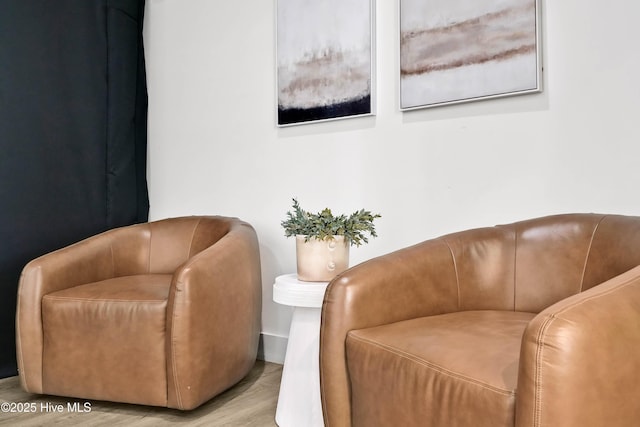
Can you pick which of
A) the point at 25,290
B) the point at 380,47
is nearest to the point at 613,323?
the point at 380,47

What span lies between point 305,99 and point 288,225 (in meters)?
0.89

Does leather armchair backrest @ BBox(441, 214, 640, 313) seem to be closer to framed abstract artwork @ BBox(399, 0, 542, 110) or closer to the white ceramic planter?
the white ceramic planter

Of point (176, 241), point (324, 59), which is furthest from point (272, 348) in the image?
point (324, 59)

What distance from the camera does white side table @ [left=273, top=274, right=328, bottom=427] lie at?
1.91m

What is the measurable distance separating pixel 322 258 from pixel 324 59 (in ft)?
3.62

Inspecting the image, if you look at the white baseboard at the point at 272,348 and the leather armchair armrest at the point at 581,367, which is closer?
the leather armchair armrest at the point at 581,367

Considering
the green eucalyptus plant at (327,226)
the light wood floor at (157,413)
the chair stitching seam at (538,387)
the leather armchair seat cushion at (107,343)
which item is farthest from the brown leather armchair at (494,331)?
the leather armchair seat cushion at (107,343)

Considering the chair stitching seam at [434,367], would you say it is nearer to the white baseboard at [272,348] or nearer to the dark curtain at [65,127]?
the white baseboard at [272,348]

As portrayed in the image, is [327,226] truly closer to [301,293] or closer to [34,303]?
[301,293]

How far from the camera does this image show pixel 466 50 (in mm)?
2229

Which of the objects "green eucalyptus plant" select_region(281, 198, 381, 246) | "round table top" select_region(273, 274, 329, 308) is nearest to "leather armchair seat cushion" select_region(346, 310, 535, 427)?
"round table top" select_region(273, 274, 329, 308)

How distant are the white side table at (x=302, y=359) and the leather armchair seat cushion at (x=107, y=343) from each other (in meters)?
0.47

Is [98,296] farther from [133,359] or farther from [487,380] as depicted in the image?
[487,380]

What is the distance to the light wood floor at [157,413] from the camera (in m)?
2.04
